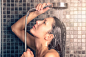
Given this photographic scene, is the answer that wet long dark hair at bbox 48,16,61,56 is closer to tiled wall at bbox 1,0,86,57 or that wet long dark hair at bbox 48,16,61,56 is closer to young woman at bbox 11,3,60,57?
young woman at bbox 11,3,60,57

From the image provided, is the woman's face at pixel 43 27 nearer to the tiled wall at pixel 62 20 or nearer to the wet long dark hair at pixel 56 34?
the wet long dark hair at pixel 56 34

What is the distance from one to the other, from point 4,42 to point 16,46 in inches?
4.9

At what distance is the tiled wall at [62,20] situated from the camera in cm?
85

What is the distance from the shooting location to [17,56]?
870 millimetres

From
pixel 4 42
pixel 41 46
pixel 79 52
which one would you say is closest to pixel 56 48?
pixel 41 46

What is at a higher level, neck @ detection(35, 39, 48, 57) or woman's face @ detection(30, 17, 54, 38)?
woman's face @ detection(30, 17, 54, 38)

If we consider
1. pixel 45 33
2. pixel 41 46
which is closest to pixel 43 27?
pixel 45 33

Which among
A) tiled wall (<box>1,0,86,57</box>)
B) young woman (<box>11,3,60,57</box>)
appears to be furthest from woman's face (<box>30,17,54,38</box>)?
tiled wall (<box>1,0,86,57</box>)

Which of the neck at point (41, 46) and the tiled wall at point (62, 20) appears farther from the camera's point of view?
the tiled wall at point (62, 20)

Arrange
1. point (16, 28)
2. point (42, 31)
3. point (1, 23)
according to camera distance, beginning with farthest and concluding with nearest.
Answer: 1. point (1, 23)
2. point (16, 28)
3. point (42, 31)

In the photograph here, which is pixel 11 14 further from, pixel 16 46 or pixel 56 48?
pixel 56 48

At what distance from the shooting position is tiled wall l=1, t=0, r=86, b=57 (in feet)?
2.77

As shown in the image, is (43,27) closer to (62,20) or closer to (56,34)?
(56,34)

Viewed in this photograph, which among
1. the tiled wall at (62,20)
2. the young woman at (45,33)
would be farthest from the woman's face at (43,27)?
the tiled wall at (62,20)
